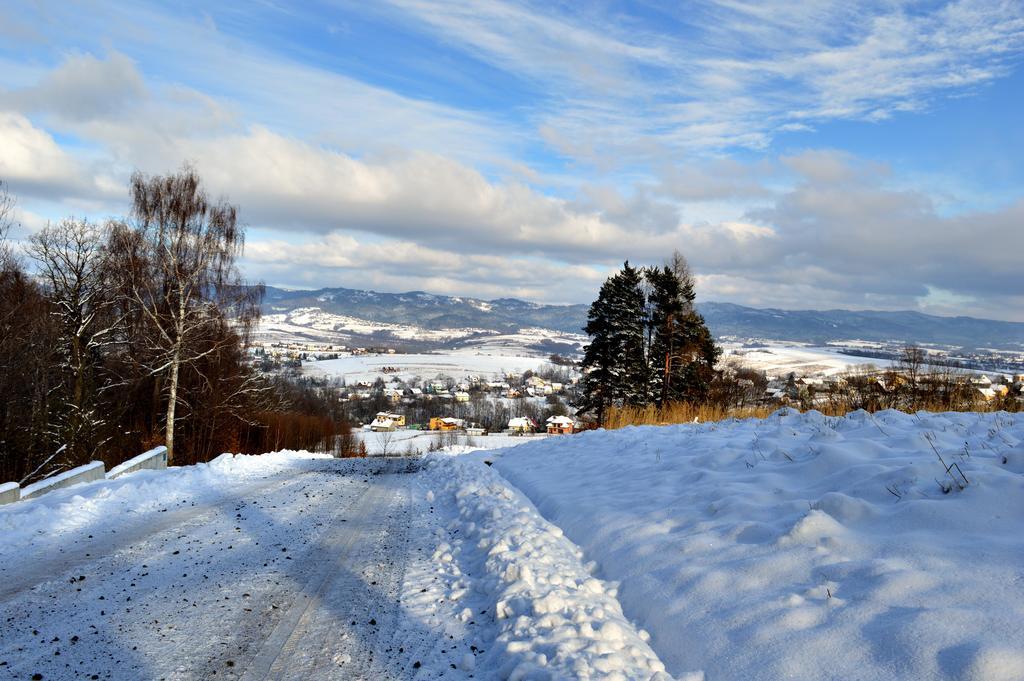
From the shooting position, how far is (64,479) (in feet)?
30.6

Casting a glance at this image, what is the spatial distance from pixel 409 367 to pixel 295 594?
155 metres

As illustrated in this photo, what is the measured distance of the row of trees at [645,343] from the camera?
3062 centimetres

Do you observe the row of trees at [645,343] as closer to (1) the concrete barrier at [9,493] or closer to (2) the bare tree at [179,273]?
(2) the bare tree at [179,273]

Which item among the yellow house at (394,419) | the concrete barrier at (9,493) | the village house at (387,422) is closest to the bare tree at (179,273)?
the concrete barrier at (9,493)

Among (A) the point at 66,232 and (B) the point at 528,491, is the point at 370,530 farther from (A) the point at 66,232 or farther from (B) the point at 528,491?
(A) the point at 66,232

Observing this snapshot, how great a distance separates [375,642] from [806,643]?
3.13m

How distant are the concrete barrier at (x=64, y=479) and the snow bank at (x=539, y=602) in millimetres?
6699

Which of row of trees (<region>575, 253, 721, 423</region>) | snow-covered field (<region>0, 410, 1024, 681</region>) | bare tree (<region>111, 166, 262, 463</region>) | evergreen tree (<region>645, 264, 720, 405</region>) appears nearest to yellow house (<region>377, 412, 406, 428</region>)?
row of trees (<region>575, 253, 721, 423</region>)

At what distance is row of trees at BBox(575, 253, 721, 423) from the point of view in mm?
30625

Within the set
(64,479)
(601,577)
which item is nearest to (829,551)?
(601,577)

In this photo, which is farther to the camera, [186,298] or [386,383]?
[386,383]

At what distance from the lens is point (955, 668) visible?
3012 mm

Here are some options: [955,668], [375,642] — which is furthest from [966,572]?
[375,642]

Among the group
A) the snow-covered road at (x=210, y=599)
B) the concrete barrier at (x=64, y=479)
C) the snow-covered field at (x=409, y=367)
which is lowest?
the snow-covered field at (x=409, y=367)
